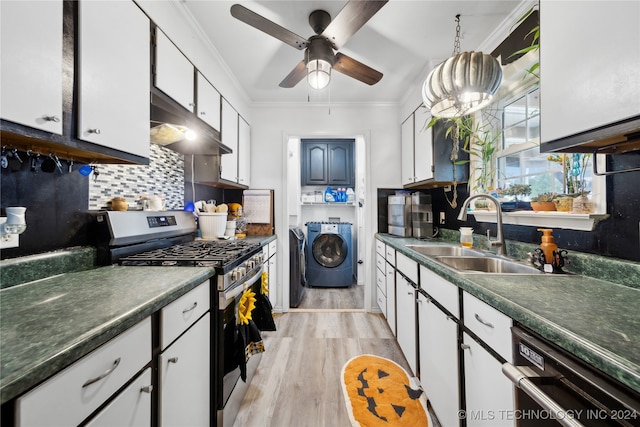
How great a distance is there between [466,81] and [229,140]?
1951mm

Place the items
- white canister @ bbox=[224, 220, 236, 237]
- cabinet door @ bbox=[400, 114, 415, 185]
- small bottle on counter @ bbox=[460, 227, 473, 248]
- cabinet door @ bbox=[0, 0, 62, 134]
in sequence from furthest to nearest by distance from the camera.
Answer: cabinet door @ bbox=[400, 114, 415, 185]
white canister @ bbox=[224, 220, 236, 237]
small bottle on counter @ bbox=[460, 227, 473, 248]
cabinet door @ bbox=[0, 0, 62, 134]

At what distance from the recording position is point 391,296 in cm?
229

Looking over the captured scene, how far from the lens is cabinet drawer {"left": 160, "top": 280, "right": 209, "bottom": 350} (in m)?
0.87

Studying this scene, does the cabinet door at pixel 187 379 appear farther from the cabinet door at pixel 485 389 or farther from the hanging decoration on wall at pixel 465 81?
the hanging decoration on wall at pixel 465 81

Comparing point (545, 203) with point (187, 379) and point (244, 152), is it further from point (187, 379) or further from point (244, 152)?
point (244, 152)

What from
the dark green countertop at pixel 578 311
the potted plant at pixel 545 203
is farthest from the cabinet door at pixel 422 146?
the dark green countertop at pixel 578 311

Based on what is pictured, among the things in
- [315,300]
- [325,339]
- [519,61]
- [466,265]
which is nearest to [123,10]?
[519,61]

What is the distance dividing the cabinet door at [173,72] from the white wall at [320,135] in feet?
4.62

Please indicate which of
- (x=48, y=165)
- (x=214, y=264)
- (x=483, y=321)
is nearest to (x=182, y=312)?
(x=214, y=264)

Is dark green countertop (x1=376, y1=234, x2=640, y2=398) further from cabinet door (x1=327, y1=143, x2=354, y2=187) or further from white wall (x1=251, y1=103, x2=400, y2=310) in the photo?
cabinet door (x1=327, y1=143, x2=354, y2=187)

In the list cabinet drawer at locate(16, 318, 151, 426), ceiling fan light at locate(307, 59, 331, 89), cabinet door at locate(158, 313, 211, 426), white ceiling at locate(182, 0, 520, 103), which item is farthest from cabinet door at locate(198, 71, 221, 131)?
cabinet drawer at locate(16, 318, 151, 426)

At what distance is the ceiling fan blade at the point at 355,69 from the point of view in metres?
1.75

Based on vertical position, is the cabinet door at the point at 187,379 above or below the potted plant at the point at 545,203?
below

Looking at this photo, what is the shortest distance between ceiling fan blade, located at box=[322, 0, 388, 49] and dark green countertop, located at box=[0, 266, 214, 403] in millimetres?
1491
